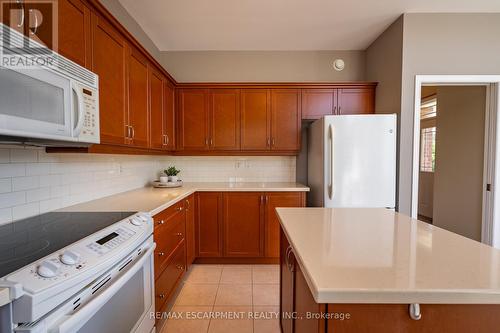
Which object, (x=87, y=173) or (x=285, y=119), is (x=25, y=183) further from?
(x=285, y=119)

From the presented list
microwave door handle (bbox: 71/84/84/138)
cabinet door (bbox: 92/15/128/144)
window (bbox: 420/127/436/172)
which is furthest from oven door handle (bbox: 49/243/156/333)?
window (bbox: 420/127/436/172)

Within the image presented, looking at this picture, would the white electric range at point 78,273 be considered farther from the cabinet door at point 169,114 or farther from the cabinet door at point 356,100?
the cabinet door at point 356,100

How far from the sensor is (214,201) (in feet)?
9.22

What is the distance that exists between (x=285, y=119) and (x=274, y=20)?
3.66 feet

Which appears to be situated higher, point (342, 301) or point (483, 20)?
point (483, 20)

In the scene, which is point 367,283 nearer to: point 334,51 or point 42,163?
point 42,163

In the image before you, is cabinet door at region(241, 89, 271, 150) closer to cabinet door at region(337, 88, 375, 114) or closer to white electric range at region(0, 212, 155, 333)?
cabinet door at region(337, 88, 375, 114)

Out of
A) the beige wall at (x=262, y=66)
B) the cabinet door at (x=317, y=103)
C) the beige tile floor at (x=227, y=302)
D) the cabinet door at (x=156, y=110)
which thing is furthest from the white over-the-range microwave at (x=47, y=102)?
the cabinet door at (x=317, y=103)

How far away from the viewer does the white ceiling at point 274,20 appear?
7.54 feet

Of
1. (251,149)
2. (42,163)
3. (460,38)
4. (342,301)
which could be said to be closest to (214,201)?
(251,149)

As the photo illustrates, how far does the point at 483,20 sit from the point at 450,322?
325 centimetres

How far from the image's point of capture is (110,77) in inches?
63.3

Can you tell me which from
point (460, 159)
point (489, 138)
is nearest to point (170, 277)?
point (489, 138)

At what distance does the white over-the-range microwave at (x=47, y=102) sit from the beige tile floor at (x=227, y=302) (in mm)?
1586
